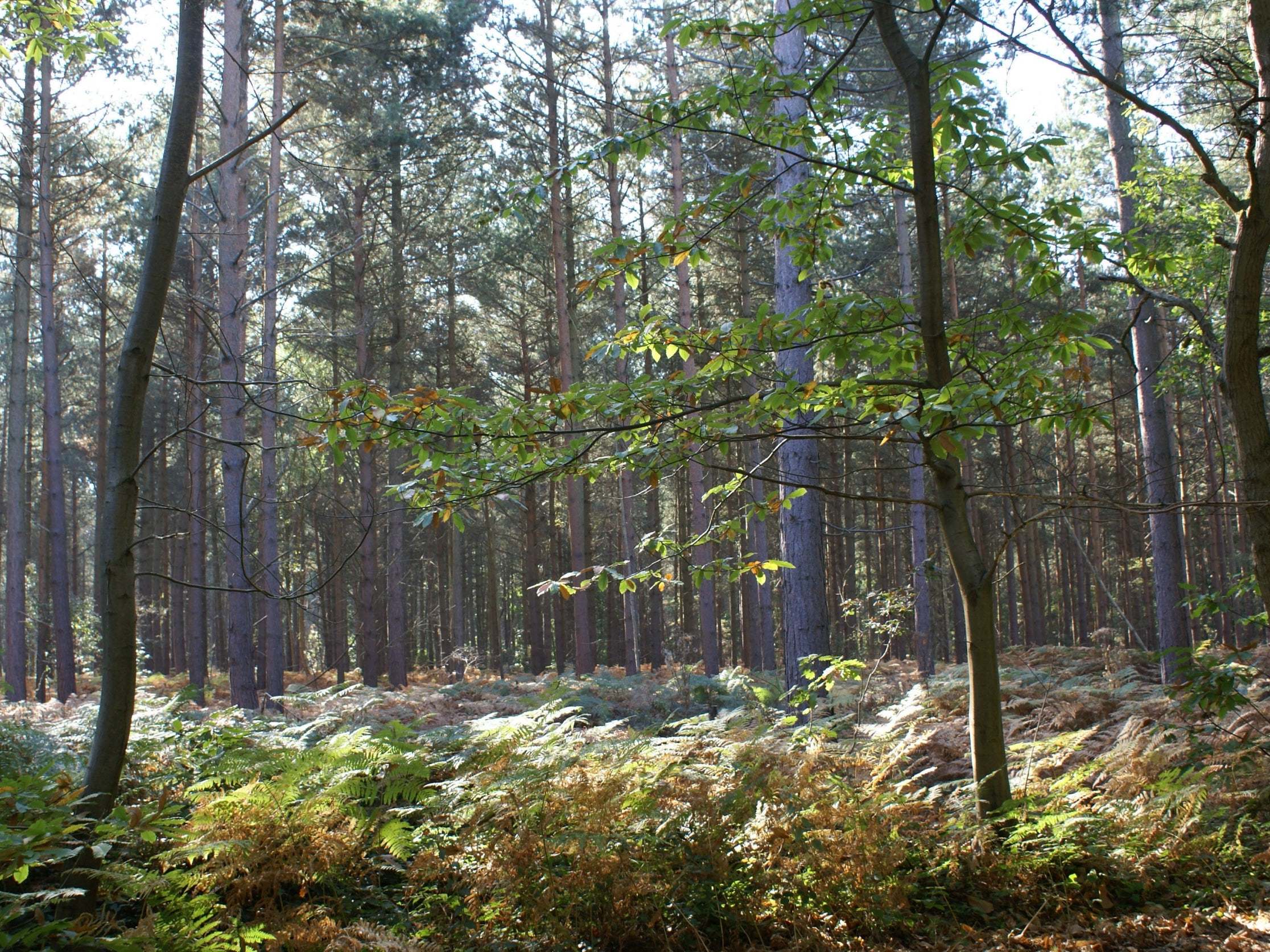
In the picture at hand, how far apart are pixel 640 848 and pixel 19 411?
49.4ft

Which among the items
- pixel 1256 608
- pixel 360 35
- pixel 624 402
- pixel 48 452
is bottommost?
pixel 1256 608

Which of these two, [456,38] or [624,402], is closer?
[624,402]

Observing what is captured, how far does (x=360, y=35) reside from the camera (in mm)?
13477

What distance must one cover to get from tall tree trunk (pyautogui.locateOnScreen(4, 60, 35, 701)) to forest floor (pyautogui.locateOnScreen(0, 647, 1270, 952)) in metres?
11.6

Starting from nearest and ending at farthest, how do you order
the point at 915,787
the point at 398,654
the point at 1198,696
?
the point at 1198,696 < the point at 915,787 < the point at 398,654

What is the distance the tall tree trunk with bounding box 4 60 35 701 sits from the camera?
1420 centimetres

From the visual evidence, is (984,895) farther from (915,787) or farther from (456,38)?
(456,38)

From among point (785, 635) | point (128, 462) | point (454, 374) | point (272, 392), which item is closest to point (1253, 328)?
point (128, 462)

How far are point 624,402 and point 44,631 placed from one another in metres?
24.1

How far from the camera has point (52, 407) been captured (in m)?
14.4

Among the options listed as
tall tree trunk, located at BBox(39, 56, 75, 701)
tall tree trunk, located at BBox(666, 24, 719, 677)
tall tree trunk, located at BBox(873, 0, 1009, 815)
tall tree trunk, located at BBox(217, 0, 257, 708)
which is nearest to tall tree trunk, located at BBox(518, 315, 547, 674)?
tall tree trunk, located at BBox(666, 24, 719, 677)

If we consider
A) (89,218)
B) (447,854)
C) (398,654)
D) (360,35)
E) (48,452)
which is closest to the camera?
(447,854)

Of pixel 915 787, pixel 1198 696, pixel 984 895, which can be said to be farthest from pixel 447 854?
pixel 1198 696

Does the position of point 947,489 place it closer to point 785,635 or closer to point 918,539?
point 785,635
